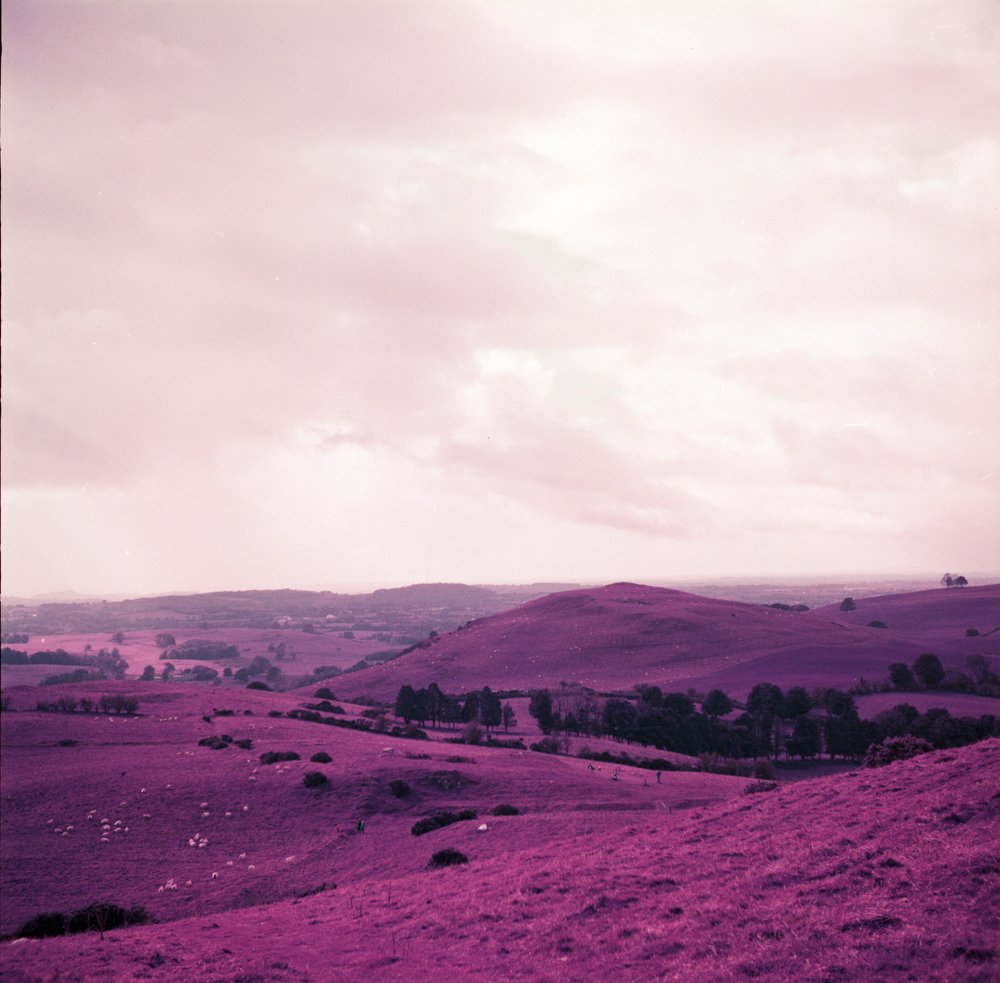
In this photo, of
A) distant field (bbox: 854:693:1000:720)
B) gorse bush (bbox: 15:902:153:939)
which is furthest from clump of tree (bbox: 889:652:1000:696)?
gorse bush (bbox: 15:902:153:939)

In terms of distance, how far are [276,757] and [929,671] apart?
8554 cm

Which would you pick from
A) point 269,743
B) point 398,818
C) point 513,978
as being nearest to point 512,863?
point 513,978

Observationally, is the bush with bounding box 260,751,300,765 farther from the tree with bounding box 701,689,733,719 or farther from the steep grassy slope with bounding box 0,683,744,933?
the tree with bounding box 701,689,733,719

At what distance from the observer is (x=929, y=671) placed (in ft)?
311

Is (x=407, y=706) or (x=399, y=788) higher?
(x=399, y=788)

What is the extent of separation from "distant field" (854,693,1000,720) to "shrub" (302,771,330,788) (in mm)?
64496

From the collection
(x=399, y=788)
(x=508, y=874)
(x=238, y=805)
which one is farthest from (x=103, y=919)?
(x=399, y=788)

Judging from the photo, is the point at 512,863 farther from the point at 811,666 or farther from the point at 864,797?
the point at 811,666

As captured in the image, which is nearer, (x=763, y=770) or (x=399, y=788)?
(x=399, y=788)

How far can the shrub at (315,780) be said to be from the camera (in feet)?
153

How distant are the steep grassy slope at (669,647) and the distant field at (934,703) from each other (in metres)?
12.4

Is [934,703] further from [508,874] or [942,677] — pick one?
[508,874]

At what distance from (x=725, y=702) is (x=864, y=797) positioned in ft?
234

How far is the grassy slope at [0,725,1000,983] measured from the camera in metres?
13.2
